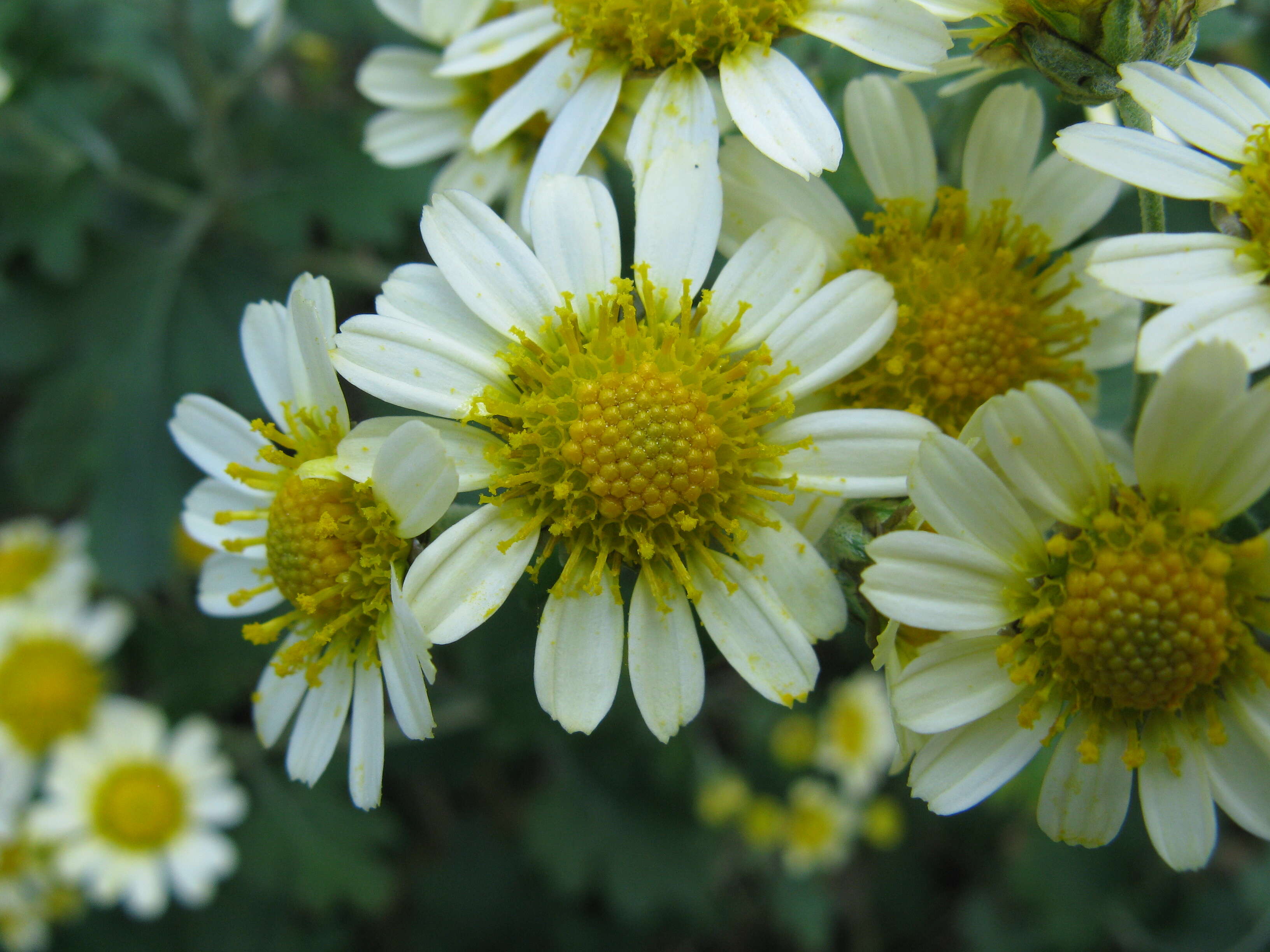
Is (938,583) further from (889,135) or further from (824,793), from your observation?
(824,793)

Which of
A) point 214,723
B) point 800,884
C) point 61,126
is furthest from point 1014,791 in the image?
point 61,126

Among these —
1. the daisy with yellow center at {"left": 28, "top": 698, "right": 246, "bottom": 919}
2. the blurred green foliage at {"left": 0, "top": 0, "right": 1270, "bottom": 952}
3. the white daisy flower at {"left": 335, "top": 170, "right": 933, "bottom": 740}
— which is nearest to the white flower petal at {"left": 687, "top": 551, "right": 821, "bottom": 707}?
the white daisy flower at {"left": 335, "top": 170, "right": 933, "bottom": 740}

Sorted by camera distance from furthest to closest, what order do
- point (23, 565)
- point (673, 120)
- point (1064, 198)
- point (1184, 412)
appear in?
point (23, 565), point (1064, 198), point (673, 120), point (1184, 412)

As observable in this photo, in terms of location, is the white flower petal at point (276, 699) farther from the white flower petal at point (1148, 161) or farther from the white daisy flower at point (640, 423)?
the white flower petal at point (1148, 161)

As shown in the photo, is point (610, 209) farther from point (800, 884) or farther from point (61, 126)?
point (800, 884)

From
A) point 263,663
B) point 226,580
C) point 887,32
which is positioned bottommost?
point 263,663

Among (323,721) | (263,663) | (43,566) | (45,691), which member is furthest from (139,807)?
(323,721)
